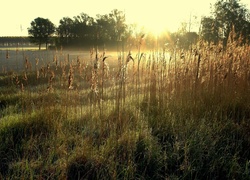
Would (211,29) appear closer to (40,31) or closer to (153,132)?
(153,132)

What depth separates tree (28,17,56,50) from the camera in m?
52.6

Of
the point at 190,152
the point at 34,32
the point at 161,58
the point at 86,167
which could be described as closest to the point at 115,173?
the point at 86,167

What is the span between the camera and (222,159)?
8.50 ft

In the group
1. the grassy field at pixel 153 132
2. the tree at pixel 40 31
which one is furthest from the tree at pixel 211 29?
the tree at pixel 40 31

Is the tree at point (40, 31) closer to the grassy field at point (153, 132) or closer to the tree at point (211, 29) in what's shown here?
the tree at point (211, 29)

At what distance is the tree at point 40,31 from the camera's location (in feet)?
172

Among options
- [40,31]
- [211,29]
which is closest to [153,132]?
[211,29]

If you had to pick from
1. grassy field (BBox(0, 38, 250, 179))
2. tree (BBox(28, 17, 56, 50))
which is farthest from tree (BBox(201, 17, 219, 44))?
tree (BBox(28, 17, 56, 50))

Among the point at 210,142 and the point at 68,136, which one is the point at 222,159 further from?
the point at 68,136

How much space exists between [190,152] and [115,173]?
94cm

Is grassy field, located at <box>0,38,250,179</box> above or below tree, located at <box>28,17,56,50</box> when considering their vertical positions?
below

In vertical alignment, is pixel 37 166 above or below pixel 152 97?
below

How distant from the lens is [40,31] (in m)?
53.1

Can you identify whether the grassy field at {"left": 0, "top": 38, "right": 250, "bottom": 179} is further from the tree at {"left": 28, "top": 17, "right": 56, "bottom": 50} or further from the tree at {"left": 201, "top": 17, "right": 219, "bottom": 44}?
the tree at {"left": 28, "top": 17, "right": 56, "bottom": 50}
